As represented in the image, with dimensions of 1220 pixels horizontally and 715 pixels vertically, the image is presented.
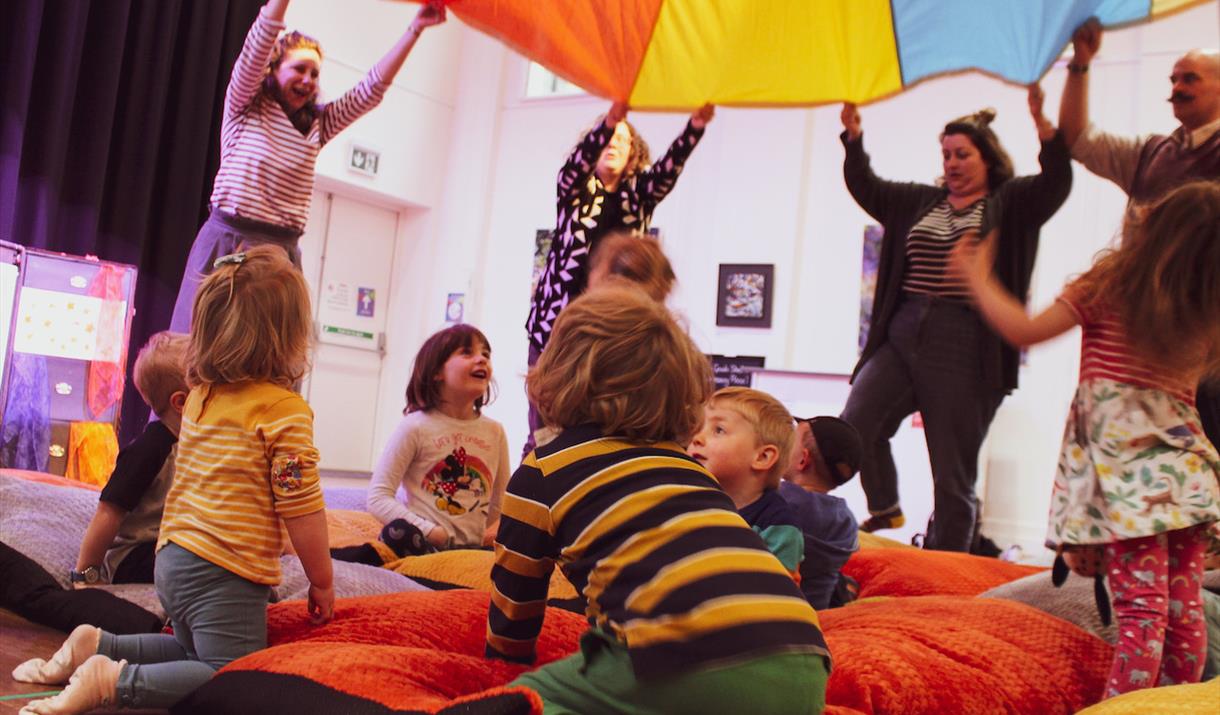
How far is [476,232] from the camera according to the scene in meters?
8.88

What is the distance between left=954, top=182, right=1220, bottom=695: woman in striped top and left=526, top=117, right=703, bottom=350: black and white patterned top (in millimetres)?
1811

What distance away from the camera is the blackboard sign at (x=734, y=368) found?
24.2ft

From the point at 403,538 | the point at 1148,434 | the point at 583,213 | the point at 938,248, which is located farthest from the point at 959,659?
the point at 583,213

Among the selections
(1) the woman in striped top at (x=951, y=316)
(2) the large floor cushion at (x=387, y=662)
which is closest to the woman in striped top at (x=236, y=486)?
(2) the large floor cushion at (x=387, y=662)

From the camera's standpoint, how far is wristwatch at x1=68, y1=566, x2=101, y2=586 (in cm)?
220

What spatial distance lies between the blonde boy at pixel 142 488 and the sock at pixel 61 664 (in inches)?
21.2

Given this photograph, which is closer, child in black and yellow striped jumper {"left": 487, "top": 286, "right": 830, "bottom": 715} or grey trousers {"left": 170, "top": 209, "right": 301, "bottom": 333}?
child in black and yellow striped jumper {"left": 487, "top": 286, "right": 830, "bottom": 715}

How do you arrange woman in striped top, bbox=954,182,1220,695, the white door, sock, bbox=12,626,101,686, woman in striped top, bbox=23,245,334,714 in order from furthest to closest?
the white door < woman in striped top, bbox=954,182,1220,695 < woman in striped top, bbox=23,245,334,714 < sock, bbox=12,626,101,686

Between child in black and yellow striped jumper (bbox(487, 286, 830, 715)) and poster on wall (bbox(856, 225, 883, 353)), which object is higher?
poster on wall (bbox(856, 225, 883, 353))

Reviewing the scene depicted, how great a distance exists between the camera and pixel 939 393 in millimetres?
3469

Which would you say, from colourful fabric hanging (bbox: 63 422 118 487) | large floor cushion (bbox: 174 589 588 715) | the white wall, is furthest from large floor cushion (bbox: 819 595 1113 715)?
the white wall

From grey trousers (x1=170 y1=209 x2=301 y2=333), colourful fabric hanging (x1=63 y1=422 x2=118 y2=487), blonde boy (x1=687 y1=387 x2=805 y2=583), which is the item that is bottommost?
colourful fabric hanging (x1=63 y1=422 x2=118 y2=487)

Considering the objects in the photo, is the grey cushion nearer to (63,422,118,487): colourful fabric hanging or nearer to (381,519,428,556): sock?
(381,519,428,556): sock

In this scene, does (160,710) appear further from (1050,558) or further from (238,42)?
(238,42)
